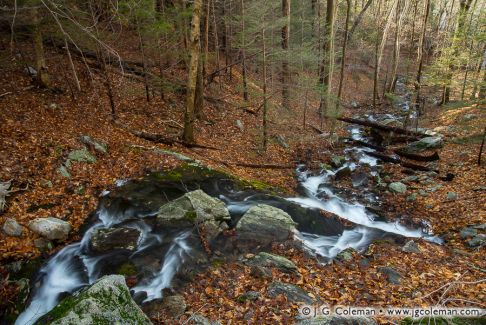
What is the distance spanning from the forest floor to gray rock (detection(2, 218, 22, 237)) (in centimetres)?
9

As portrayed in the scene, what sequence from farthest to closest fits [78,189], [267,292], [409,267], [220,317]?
[78,189], [409,267], [267,292], [220,317]

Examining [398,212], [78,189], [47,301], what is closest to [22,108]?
[78,189]

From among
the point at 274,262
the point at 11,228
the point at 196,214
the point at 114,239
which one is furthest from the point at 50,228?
the point at 274,262

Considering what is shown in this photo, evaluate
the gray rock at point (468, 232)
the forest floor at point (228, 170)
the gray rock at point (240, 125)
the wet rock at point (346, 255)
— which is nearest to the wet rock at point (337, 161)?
the forest floor at point (228, 170)

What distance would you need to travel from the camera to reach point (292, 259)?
22.6ft

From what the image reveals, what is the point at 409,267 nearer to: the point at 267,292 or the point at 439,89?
the point at 267,292

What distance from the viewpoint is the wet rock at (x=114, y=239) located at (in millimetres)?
6867

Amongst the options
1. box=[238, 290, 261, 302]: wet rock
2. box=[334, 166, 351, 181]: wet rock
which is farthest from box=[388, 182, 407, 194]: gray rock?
box=[238, 290, 261, 302]: wet rock

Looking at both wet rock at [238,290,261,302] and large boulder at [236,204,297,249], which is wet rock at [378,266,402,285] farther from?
wet rock at [238,290,261,302]

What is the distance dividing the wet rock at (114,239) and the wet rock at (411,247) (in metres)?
6.41

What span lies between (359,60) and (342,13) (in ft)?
32.0

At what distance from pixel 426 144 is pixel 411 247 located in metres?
9.71

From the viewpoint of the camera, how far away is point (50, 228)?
6.79 m

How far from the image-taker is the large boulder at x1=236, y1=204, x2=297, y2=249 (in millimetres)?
7324
